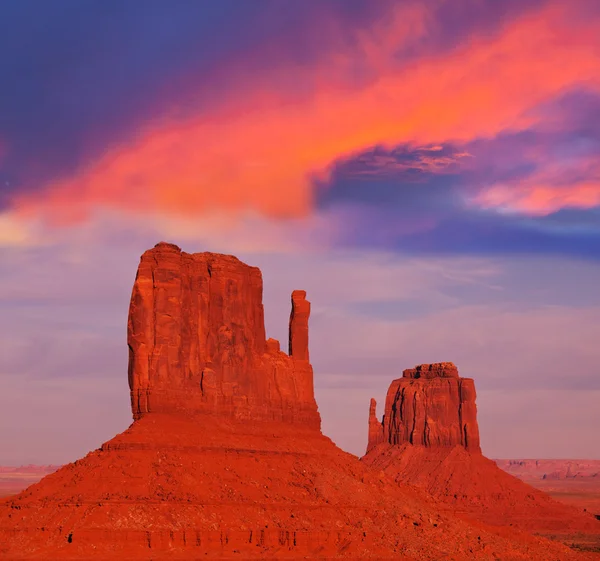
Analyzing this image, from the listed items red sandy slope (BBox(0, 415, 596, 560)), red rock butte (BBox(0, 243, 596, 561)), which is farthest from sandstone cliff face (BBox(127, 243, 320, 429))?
red sandy slope (BBox(0, 415, 596, 560))

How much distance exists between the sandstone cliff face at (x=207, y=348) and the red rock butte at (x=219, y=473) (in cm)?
11

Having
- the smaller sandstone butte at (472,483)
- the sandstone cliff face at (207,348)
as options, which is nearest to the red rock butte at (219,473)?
the sandstone cliff face at (207,348)

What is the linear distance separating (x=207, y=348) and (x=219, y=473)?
45.8 ft

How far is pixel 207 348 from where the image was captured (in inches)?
4336

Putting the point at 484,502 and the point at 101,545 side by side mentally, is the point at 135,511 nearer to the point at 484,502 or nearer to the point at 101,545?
the point at 101,545

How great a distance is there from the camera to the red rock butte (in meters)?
90.5

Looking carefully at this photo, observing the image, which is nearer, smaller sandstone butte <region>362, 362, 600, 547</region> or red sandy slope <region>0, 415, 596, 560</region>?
red sandy slope <region>0, 415, 596, 560</region>

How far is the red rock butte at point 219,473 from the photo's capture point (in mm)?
90500

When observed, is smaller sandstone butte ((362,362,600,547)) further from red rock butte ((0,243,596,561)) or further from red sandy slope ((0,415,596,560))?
red sandy slope ((0,415,596,560))

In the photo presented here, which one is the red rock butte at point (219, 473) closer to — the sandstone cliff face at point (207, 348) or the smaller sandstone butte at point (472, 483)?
the sandstone cliff face at point (207, 348)

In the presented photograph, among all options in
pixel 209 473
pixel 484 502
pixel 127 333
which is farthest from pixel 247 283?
pixel 484 502

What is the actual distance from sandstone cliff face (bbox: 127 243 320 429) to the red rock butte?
0.36 feet

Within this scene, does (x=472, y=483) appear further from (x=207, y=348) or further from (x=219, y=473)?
(x=219, y=473)

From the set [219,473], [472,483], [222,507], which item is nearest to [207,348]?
[219,473]
